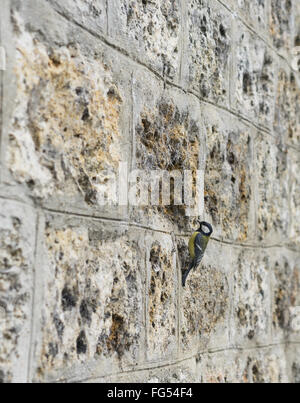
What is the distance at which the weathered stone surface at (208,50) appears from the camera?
182cm

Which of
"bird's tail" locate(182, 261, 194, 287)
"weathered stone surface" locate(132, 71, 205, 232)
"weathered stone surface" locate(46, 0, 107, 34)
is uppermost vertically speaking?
"weathered stone surface" locate(46, 0, 107, 34)

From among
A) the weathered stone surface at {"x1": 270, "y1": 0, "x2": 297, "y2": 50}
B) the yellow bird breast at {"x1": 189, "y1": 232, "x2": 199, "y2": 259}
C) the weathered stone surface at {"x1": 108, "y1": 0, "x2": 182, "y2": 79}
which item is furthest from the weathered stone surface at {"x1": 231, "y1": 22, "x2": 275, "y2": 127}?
the yellow bird breast at {"x1": 189, "y1": 232, "x2": 199, "y2": 259}

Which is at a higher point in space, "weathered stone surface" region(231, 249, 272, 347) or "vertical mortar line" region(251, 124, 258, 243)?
"vertical mortar line" region(251, 124, 258, 243)

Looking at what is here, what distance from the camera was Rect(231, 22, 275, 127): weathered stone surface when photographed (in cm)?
214

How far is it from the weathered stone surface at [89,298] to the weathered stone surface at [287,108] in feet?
3.90

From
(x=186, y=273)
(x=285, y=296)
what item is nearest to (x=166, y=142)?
(x=186, y=273)

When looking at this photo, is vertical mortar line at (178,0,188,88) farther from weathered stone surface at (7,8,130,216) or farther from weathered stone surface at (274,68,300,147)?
weathered stone surface at (274,68,300,147)

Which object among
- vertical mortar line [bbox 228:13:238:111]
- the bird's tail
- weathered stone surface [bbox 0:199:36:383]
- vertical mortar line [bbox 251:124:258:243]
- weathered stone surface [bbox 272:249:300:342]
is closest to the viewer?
weathered stone surface [bbox 0:199:36:383]

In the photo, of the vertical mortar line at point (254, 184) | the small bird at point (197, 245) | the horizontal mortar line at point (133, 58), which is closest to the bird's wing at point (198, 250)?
the small bird at point (197, 245)

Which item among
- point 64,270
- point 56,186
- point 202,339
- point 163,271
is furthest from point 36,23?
point 202,339

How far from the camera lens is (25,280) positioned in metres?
1.12

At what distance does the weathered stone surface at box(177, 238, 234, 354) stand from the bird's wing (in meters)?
0.03
